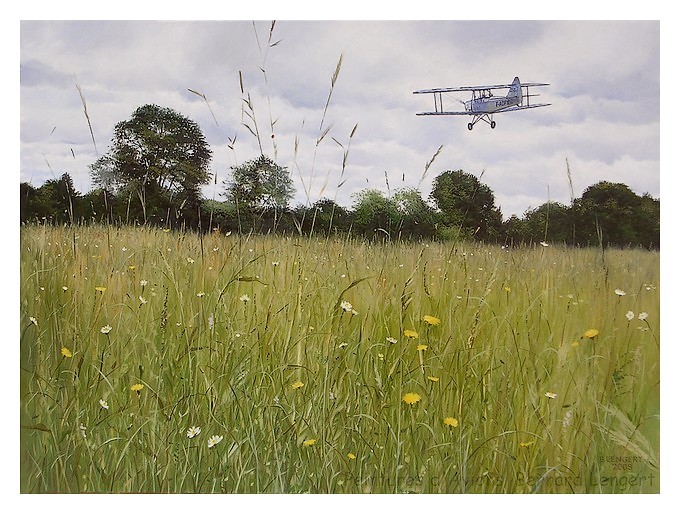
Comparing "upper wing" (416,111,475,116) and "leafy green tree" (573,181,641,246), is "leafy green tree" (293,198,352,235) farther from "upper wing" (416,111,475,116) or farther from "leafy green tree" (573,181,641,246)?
"leafy green tree" (573,181,641,246)

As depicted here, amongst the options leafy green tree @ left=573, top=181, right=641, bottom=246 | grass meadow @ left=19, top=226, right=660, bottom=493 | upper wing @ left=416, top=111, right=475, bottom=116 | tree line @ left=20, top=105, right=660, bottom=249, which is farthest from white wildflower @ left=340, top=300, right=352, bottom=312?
leafy green tree @ left=573, top=181, right=641, bottom=246

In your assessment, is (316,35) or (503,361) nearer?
(503,361)

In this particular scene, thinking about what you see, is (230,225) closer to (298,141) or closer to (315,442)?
(298,141)

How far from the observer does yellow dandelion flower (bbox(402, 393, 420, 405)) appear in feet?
6.40

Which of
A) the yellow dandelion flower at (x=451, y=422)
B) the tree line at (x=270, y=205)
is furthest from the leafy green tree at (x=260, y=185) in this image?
the yellow dandelion flower at (x=451, y=422)

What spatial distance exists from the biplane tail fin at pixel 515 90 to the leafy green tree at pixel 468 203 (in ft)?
1.18

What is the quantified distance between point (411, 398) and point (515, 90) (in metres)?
1.24

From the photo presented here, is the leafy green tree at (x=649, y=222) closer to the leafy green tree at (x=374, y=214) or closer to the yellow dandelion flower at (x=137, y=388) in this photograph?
the leafy green tree at (x=374, y=214)

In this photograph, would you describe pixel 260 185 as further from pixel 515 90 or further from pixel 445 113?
pixel 515 90

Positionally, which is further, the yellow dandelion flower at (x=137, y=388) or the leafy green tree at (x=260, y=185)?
the leafy green tree at (x=260, y=185)

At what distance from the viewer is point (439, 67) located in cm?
217

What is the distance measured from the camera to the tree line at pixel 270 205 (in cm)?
213
